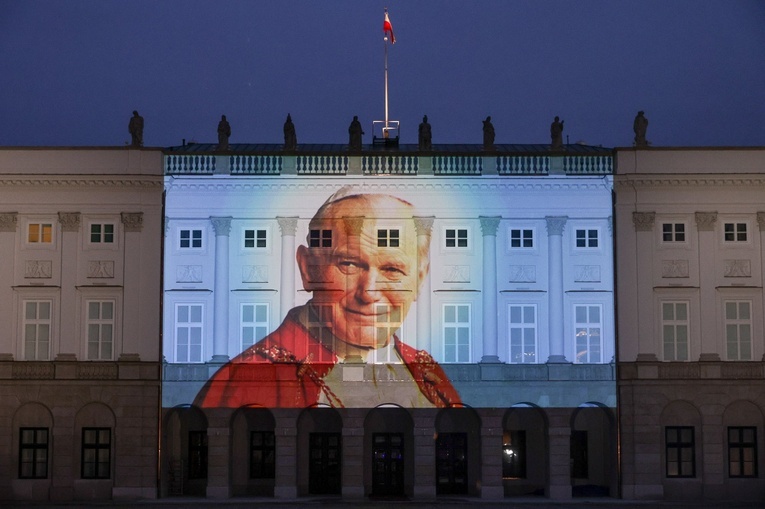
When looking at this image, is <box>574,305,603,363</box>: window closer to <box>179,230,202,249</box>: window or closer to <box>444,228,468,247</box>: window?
<box>444,228,468,247</box>: window

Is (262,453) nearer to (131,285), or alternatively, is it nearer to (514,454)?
(131,285)

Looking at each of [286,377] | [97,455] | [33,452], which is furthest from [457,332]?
[33,452]

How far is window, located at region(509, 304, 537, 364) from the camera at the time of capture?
5041 cm

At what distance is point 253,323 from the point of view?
5025cm

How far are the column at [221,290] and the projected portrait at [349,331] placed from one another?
0.76 m

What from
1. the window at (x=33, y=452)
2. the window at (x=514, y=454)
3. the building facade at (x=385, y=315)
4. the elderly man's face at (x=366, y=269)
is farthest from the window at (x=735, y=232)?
the window at (x=33, y=452)

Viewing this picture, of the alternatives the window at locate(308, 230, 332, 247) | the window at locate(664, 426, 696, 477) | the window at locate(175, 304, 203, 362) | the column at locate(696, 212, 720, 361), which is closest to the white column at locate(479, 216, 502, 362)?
the window at locate(308, 230, 332, 247)

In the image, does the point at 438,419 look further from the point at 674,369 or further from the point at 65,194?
the point at 65,194

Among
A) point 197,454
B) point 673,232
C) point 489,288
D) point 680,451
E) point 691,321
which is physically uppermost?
point 673,232

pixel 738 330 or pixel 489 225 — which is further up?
pixel 489 225

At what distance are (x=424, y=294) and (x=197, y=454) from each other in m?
11.5

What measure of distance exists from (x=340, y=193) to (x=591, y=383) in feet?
40.8

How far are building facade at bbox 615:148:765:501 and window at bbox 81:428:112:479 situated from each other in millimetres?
19989

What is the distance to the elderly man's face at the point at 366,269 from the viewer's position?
50.3 m
